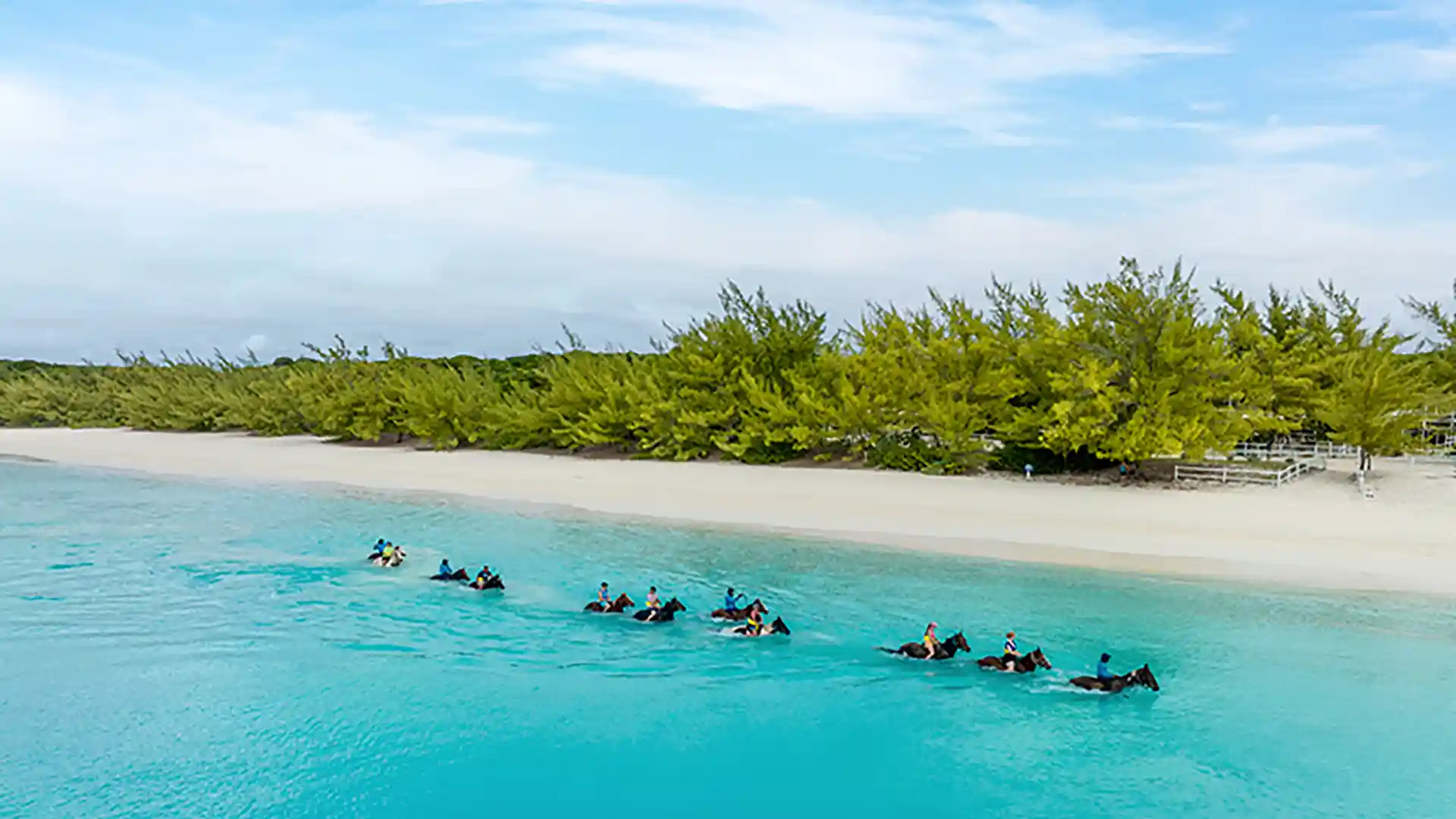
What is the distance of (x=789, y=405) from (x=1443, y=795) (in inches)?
942

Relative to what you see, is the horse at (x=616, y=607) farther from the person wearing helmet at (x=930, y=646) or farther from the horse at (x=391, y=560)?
the horse at (x=391, y=560)

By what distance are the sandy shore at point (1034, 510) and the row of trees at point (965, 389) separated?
1.49m

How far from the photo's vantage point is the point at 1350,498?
23641 mm

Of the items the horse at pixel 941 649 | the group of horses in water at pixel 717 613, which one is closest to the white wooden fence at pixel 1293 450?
the horse at pixel 941 649

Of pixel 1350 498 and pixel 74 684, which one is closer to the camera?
pixel 74 684

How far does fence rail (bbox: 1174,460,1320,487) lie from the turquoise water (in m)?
10.3

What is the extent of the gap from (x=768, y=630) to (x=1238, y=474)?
1723cm

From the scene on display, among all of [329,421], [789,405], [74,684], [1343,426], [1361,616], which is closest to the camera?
[74,684]

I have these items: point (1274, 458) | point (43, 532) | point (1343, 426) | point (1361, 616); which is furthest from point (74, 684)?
point (1274, 458)

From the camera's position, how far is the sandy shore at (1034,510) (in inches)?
730

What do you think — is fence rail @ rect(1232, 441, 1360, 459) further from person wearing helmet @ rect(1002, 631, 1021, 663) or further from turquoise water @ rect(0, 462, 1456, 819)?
person wearing helmet @ rect(1002, 631, 1021, 663)

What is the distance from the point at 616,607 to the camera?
16047mm

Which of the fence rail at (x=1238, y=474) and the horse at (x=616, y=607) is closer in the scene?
the horse at (x=616, y=607)

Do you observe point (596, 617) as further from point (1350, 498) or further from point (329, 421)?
point (329, 421)
